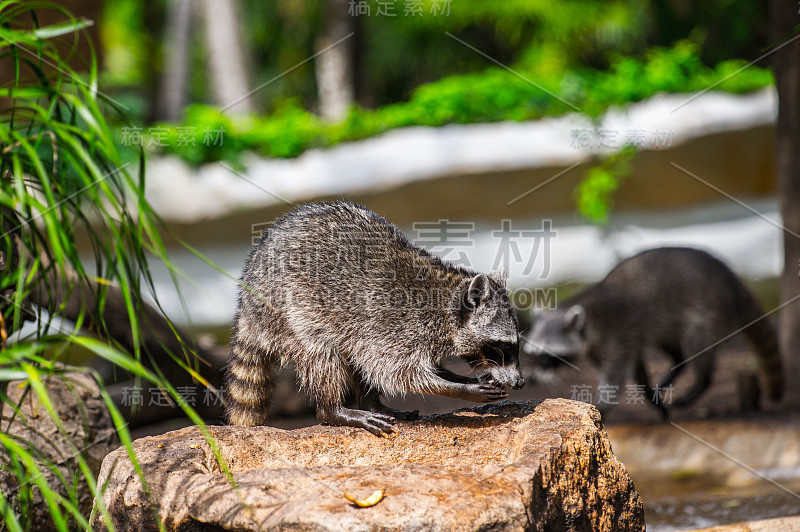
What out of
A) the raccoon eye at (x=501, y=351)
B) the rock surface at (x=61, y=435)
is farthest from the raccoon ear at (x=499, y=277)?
the rock surface at (x=61, y=435)

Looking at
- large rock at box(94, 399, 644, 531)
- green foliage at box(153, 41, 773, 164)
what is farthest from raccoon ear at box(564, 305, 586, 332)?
green foliage at box(153, 41, 773, 164)

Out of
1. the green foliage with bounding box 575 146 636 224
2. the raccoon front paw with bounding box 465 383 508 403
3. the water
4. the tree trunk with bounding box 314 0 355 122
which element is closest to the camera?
the raccoon front paw with bounding box 465 383 508 403

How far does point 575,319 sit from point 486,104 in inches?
153

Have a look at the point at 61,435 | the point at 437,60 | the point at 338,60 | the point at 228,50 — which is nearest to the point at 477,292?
the point at 61,435

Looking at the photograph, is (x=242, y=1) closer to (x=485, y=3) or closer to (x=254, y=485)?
(x=485, y=3)

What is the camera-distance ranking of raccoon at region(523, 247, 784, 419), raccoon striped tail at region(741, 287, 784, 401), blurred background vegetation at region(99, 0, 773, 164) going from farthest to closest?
1. blurred background vegetation at region(99, 0, 773, 164)
2. raccoon at region(523, 247, 784, 419)
3. raccoon striped tail at region(741, 287, 784, 401)

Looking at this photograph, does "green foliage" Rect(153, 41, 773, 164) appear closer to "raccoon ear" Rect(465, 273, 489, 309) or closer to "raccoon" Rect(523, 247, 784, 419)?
"raccoon" Rect(523, 247, 784, 419)

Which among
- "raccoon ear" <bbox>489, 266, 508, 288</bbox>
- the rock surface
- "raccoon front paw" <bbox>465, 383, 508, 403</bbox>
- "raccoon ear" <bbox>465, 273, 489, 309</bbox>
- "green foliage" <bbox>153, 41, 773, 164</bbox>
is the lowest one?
the rock surface

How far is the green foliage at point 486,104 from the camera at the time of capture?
9.87 m

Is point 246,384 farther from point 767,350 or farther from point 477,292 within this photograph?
point 767,350

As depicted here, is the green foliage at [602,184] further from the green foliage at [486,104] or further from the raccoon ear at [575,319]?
the raccoon ear at [575,319]

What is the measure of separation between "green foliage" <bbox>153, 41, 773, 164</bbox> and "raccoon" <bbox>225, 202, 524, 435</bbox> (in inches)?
248

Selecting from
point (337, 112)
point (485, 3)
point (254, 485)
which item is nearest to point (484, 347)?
point (254, 485)

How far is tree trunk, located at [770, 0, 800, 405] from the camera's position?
675 cm
